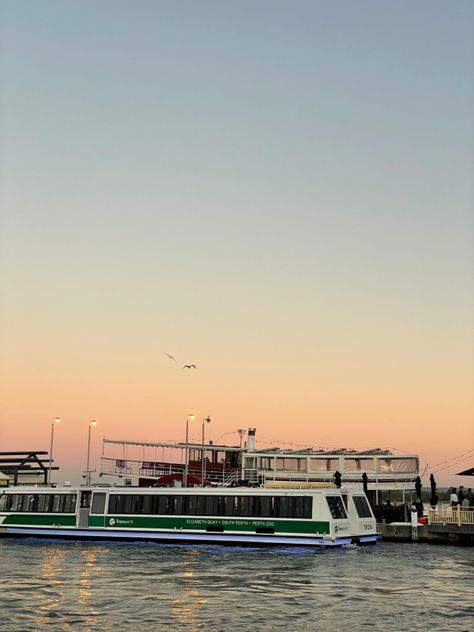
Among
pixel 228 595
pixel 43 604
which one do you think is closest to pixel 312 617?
pixel 228 595

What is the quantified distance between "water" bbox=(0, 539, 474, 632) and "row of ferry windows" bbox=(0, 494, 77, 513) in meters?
5.90

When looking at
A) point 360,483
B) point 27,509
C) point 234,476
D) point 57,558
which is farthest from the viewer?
point 234,476

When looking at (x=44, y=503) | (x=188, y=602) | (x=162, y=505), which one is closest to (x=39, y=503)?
(x=44, y=503)

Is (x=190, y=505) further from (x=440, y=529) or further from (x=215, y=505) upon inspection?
(x=440, y=529)

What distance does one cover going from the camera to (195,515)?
45.4 metres

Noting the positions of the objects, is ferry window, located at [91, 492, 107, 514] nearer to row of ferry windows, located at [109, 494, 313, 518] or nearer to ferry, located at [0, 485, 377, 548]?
ferry, located at [0, 485, 377, 548]

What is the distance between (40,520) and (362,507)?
19458 millimetres

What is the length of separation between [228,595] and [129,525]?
68.2 feet

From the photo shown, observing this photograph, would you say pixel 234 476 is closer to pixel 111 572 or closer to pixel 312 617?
pixel 111 572

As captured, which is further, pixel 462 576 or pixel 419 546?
pixel 419 546

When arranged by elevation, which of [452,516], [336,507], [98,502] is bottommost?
[452,516]

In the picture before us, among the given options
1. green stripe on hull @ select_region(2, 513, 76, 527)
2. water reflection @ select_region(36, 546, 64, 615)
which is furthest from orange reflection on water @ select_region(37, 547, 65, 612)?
green stripe on hull @ select_region(2, 513, 76, 527)

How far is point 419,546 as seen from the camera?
45.4 meters

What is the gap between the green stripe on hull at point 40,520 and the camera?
48.1m
